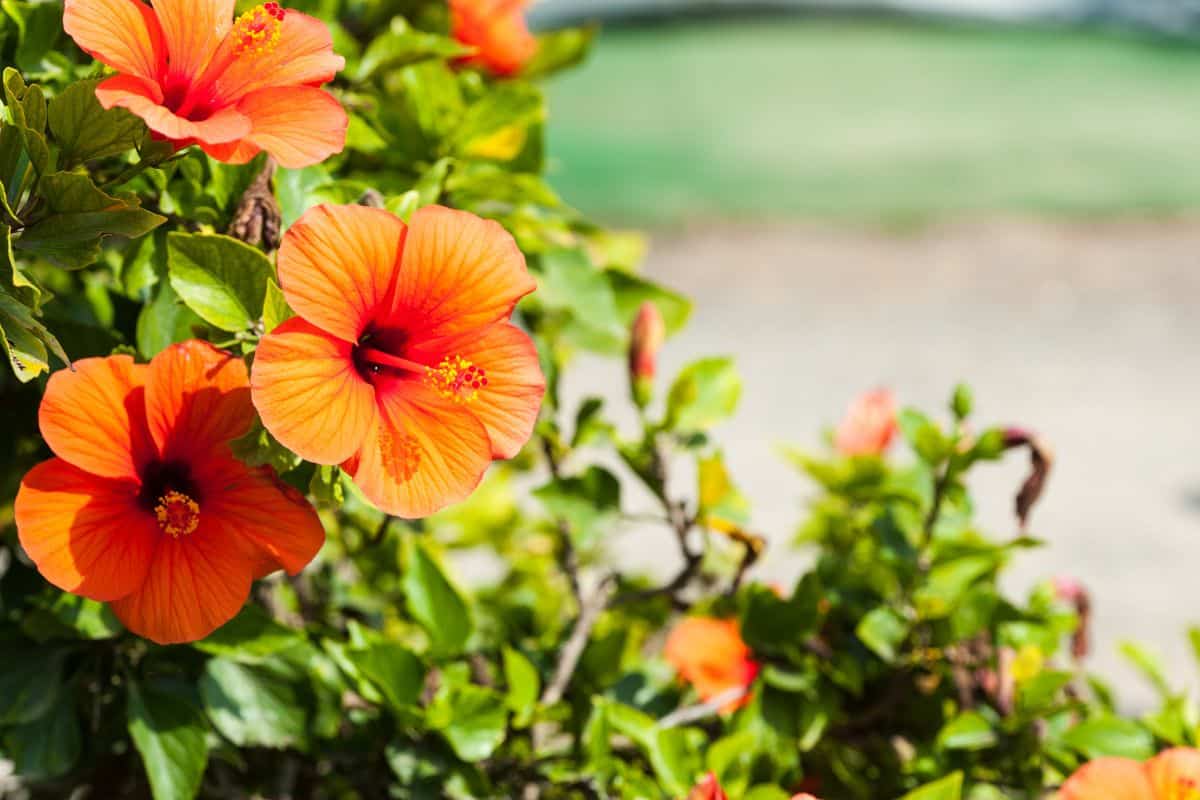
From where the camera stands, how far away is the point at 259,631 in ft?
3.71

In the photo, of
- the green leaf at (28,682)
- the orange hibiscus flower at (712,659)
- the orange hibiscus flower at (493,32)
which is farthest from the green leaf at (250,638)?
the orange hibiscus flower at (493,32)

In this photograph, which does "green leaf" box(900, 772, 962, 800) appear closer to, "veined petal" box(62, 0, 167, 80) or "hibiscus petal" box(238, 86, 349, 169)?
"hibiscus petal" box(238, 86, 349, 169)

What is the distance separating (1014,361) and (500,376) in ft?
14.4

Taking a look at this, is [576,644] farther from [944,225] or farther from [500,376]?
[944,225]

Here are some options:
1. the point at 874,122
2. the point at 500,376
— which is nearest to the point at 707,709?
the point at 500,376

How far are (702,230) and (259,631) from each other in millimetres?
5564

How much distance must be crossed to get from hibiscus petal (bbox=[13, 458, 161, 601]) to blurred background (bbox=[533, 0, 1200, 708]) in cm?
178

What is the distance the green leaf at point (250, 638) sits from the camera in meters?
1.12

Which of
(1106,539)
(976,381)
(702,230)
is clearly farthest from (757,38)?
(1106,539)

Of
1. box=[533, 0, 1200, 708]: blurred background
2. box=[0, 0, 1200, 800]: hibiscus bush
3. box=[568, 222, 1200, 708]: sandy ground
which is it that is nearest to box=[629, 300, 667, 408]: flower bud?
box=[0, 0, 1200, 800]: hibiscus bush

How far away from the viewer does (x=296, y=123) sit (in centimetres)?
88

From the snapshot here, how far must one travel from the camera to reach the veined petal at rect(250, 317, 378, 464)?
0.81 meters

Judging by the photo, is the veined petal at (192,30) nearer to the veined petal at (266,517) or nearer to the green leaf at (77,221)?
the green leaf at (77,221)

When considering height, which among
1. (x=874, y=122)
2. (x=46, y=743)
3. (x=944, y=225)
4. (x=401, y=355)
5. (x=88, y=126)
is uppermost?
(x=88, y=126)
